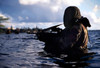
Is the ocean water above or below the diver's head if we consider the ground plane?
below

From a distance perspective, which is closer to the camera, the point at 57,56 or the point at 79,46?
the point at 79,46

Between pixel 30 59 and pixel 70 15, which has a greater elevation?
pixel 70 15

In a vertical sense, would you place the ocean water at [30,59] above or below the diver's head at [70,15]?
below

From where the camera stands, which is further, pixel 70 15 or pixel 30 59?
pixel 30 59

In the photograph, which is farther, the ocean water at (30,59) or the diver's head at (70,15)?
the diver's head at (70,15)

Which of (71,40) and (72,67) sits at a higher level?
(71,40)

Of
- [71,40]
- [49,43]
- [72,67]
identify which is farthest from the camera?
[49,43]

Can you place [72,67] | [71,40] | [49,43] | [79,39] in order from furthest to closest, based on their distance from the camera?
[49,43] < [79,39] < [71,40] < [72,67]

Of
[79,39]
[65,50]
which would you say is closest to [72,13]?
[79,39]

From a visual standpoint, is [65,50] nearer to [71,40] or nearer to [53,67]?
[71,40]

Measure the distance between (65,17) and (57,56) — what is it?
7.25 ft

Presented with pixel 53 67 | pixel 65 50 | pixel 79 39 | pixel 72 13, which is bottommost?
pixel 53 67

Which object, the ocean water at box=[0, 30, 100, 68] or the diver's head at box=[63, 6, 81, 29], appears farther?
the diver's head at box=[63, 6, 81, 29]

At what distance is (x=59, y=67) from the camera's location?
15.0 feet
